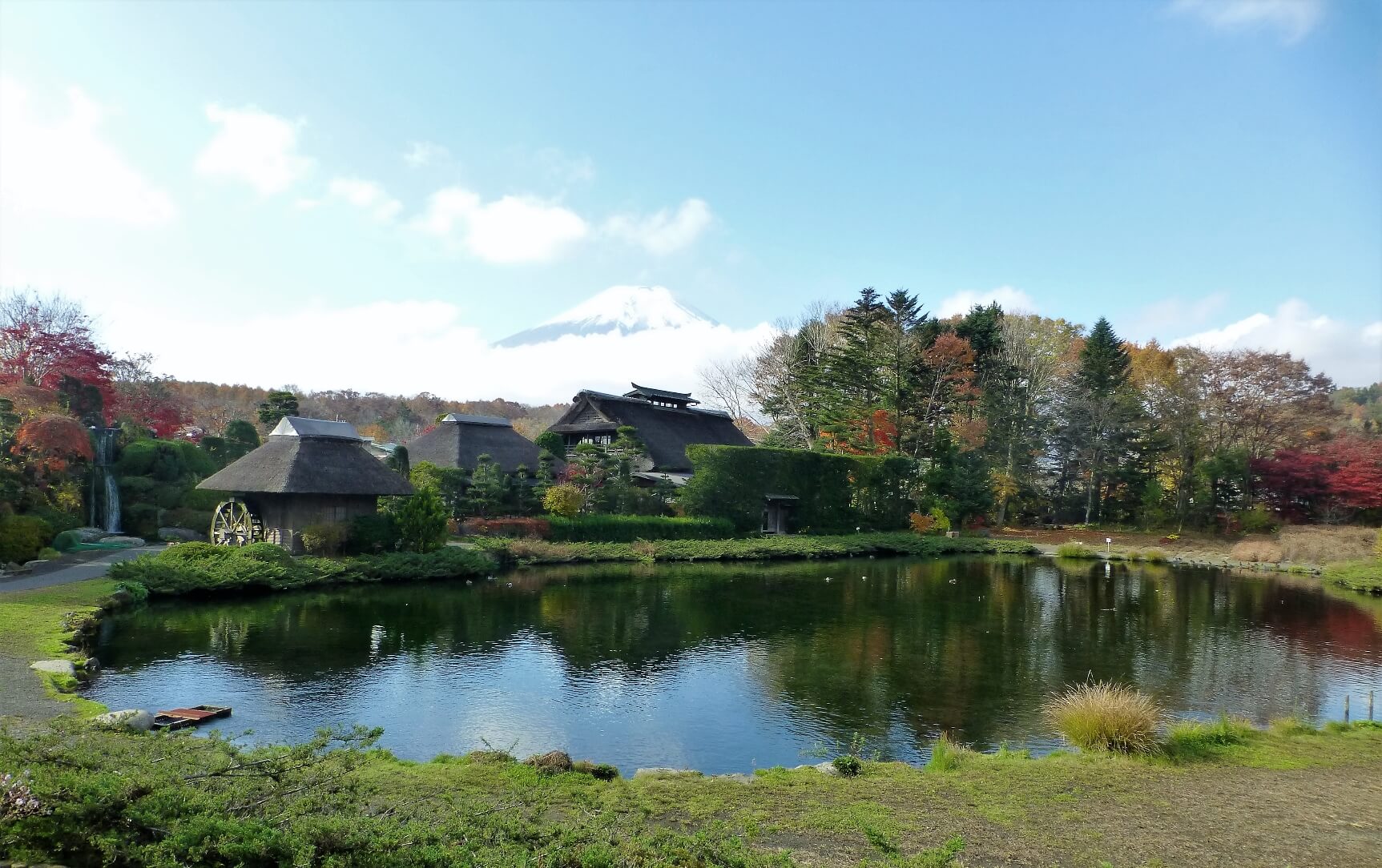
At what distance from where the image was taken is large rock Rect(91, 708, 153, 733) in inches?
292

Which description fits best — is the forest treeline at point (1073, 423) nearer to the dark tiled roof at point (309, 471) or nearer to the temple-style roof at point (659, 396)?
the temple-style roof at point (659, 396)

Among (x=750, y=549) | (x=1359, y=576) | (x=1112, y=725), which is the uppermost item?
(x=1359, y=576)

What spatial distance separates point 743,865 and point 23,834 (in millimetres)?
4100

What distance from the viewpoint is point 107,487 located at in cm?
2425

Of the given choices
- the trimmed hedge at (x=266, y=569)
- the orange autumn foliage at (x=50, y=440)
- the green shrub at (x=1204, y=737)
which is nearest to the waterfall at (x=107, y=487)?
the orange autumn foliage at (x=50, y=440)

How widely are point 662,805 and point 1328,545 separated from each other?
105ft

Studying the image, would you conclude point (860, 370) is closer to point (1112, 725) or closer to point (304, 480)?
point (304, 480)

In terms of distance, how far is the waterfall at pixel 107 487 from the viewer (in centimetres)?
2409

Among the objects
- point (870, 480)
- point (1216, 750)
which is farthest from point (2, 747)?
point (870, 480)

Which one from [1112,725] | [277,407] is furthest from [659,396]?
[1112,725]

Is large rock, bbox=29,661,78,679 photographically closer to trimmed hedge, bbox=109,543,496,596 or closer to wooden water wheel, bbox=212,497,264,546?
trimmed hedge, bbox=109,543,496,596

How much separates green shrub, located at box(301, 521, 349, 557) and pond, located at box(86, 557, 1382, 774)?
2.35 m

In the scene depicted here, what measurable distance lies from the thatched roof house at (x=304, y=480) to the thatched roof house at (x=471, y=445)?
7768 mm

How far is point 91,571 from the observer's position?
17500 millimetres
